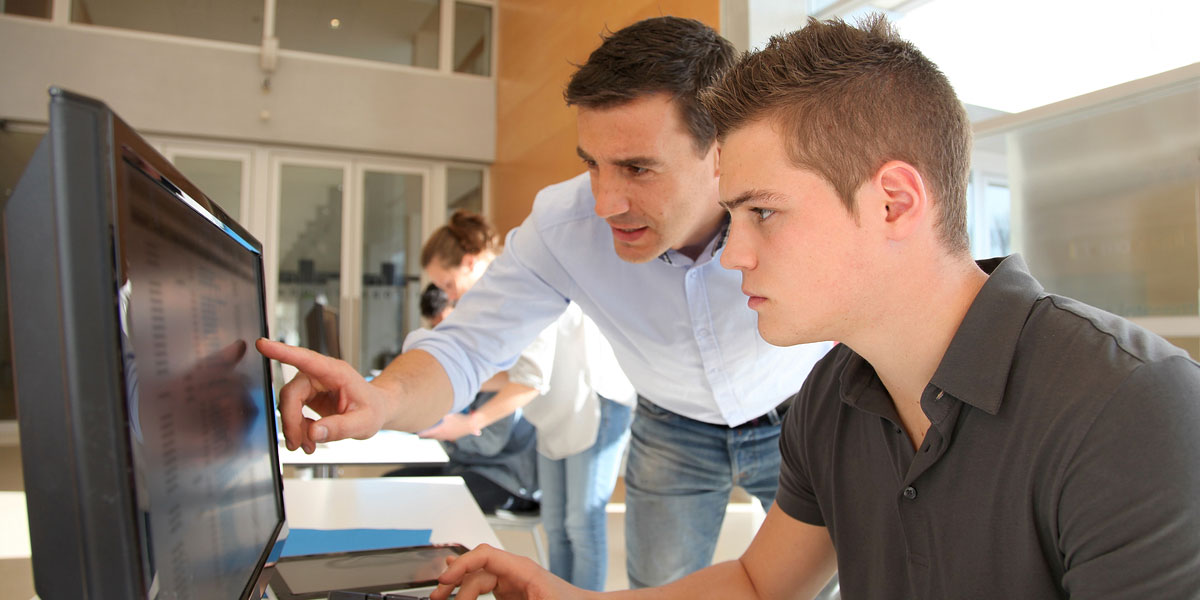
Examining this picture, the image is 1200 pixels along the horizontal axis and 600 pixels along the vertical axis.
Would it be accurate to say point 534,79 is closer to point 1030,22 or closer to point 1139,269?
point 1030,22

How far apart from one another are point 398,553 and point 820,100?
793 millimetres

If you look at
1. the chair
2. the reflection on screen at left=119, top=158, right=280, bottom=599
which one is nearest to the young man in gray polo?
the reflection on screen at left=119, top=158, right=280, bottom=599

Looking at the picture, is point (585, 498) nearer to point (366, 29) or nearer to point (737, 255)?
point (737, 255)

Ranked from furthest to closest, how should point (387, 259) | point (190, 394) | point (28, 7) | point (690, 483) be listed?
point (387, 259), point (28, 7), point (690, 483), point (190, 394)

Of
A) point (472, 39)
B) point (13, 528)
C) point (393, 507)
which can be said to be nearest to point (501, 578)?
point (393, 507)

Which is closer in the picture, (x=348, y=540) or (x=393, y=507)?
(x=348, y=540)

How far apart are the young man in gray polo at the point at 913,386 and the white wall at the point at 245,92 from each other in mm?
5751

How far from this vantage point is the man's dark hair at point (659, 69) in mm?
1348

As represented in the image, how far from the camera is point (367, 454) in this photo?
1955 mm

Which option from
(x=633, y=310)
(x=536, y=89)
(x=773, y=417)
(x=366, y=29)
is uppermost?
(x=366, y=29)

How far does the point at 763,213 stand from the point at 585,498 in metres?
1.64

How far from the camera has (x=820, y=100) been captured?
35.4 inches

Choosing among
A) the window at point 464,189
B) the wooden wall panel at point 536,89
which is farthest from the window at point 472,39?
the window at point 464,189

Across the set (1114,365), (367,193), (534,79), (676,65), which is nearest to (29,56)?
(367,193)
